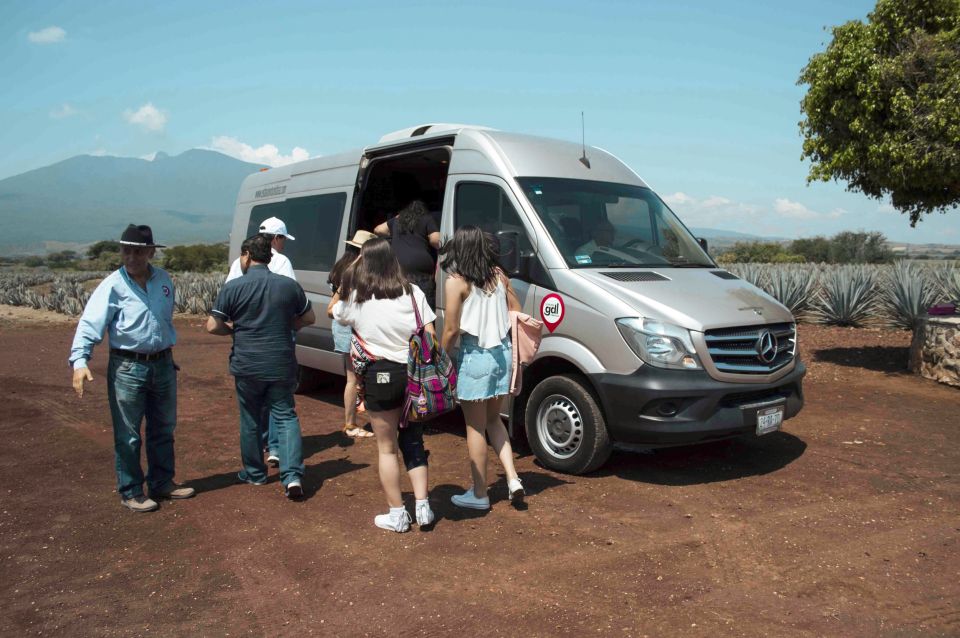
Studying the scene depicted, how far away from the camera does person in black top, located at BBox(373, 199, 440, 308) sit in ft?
22.5

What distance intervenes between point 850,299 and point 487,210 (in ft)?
33.1

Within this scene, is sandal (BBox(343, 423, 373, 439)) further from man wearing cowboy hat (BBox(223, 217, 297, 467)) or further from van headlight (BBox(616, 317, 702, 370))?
van headlight (BBox(616, 317, 702, 370))

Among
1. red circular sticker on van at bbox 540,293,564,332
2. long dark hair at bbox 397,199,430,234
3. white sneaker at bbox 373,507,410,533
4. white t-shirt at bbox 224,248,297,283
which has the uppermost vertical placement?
long dark hair at bbox 397,199,430,234

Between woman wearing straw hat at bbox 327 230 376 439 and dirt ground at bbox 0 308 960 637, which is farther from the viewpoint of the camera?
woman wearing straw hat at bbox 327 230 376 439

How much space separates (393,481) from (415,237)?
271cm

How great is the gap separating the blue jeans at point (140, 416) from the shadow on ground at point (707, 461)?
3.11 metres

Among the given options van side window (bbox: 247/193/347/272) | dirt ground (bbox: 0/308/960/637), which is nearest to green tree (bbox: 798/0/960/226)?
dirt ground (bbox: 0/308/960/637)

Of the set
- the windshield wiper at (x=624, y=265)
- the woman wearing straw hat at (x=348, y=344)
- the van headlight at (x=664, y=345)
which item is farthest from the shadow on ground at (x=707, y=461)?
the woman wearing straw hat at (x=348, y=344)

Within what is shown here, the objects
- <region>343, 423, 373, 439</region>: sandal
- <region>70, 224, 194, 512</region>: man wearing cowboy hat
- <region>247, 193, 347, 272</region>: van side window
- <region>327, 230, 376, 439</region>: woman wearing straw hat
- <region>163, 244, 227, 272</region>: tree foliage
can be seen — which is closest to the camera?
<region>70, 224, 194, 512</region>: man wearing cowboy hat

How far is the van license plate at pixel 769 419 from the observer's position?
5637 mm

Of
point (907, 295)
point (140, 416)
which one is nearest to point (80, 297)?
point (140, 416)

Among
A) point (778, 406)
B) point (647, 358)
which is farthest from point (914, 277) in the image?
point (647, 358)

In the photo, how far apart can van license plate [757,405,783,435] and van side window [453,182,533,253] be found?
2.07m

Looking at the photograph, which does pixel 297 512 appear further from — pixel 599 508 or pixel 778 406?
pixel 778 406
